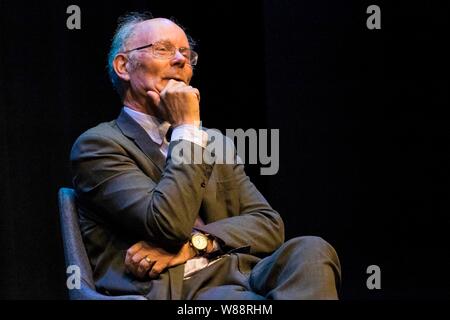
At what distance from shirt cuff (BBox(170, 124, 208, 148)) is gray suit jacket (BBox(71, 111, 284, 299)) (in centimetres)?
2

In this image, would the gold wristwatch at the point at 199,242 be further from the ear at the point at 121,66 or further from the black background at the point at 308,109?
the black background at the point at 308,109

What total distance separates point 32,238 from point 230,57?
3.97 ft

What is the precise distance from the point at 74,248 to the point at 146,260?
24 cm

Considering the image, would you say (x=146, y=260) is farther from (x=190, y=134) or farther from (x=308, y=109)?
(x=308, y=109)

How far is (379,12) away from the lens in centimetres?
355

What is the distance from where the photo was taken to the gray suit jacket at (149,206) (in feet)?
7.17

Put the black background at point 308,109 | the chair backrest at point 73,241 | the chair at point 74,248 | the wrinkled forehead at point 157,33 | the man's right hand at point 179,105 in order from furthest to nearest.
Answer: the black background at point 308,109
the wrinkled forehead at point 157,33
the man's right hand at point 179,105
the chair backrest at point 73,241
the chair at point 74,248

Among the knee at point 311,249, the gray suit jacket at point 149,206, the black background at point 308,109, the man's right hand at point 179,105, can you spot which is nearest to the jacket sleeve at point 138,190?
the gray suit jacket at point 149,206

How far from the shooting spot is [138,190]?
7.34 feet

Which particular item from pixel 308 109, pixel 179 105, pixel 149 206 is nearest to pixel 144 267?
pixel 149 206

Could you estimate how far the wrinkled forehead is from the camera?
8.70 feet

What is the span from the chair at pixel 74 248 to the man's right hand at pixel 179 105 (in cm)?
38
